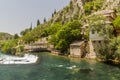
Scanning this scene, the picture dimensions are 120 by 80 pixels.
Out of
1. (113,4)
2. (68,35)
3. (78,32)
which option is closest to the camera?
(78,32)

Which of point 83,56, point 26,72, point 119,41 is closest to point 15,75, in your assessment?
point 26,72

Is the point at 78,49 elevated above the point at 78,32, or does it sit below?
below

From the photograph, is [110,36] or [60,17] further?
[60,17]

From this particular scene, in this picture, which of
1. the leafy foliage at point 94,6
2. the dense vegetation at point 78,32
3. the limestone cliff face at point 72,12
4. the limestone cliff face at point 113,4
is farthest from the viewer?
the limestone cliff face at point 72,12

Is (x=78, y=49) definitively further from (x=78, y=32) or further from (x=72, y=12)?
(x=72, y=12)

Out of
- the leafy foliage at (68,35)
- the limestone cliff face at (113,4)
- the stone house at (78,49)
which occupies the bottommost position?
the stone house at (78,49)

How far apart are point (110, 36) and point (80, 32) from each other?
2381cm

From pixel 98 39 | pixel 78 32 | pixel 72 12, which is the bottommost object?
pixel 98 39

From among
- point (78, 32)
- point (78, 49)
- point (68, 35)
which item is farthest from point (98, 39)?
point (68, 35)

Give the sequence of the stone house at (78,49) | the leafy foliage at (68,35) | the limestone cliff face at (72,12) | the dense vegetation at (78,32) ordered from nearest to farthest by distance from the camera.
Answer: the dense vegetation at (78,32)
the stone house at (78,49)
the leafy foliage at (68,35)
the limestone cliff face at (72,12)

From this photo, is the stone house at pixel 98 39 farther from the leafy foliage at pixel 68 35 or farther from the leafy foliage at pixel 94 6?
the leafy foliage at pixel 94 6

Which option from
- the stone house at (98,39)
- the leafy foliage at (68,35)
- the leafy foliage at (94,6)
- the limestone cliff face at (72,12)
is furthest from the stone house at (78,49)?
the limestone cliff face at (72,12)

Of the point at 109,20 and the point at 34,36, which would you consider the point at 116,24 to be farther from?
the point at 34,36

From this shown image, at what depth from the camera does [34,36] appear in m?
146
